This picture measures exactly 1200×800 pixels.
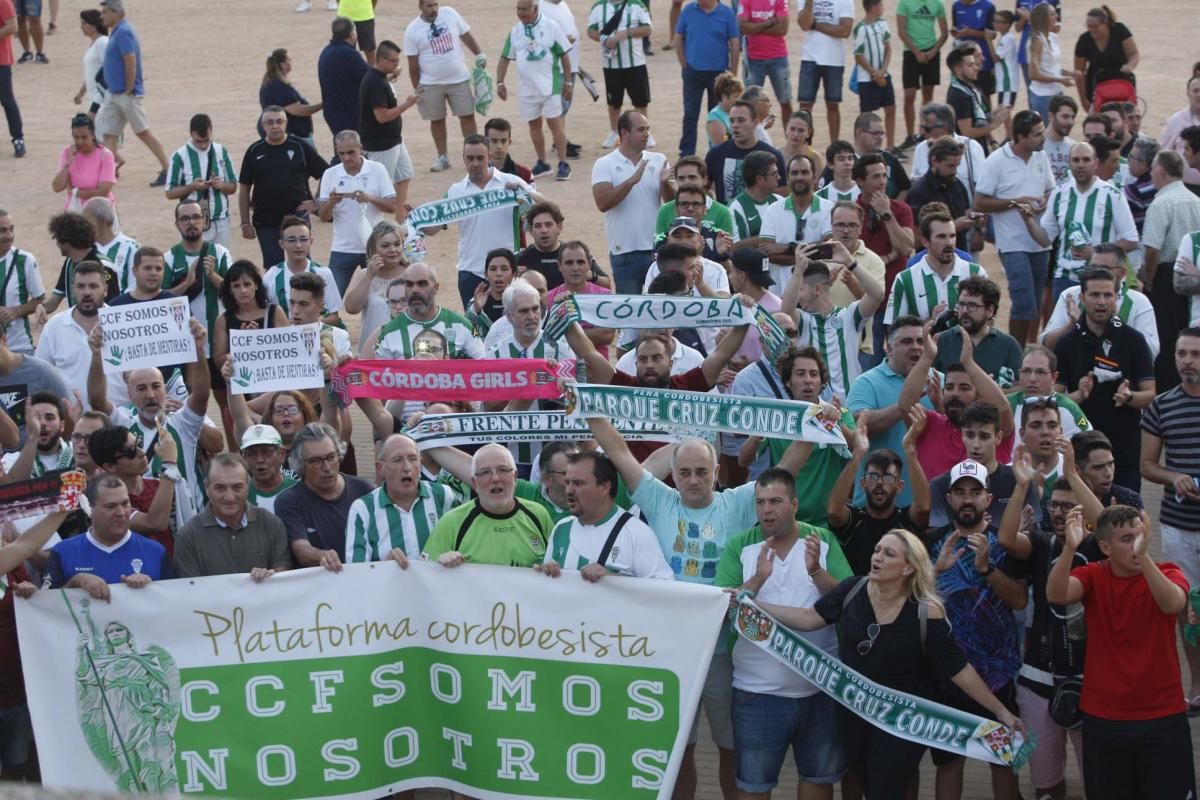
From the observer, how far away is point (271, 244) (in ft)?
48.6

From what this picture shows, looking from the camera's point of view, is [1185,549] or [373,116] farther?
[373,116]

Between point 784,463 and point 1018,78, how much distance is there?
11.8 m

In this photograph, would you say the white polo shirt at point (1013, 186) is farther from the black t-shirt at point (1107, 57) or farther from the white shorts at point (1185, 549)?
A: the black t-shirt at point (1107, 57)

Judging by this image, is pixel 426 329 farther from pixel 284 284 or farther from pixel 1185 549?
pixel 1185 549

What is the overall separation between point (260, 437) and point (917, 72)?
11.7 m

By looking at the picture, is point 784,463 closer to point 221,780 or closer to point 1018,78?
point 221,780

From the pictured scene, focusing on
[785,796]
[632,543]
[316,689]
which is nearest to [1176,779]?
[785,796]

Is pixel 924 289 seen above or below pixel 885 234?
below

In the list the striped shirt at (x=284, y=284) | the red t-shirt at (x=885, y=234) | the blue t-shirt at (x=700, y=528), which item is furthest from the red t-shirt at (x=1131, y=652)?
the striped shirt at (x=284, y=284)

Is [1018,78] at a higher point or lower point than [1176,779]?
higher

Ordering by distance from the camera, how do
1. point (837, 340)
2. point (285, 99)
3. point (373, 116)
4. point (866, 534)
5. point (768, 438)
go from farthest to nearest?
point (285, 99) < point (373, 116) < point (837, 340) < point (768, 438) < point (866, 534)

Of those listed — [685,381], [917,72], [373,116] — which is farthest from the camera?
[917,72]

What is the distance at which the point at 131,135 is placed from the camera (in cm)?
2242

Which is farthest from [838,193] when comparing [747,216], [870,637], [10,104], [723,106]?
[10,104]
